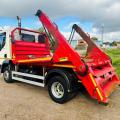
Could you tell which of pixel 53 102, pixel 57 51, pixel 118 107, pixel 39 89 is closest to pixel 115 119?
pixel 118 107

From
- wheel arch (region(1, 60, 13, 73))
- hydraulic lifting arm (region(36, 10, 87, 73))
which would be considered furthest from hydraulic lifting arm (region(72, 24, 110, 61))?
wheel arch (region(1, 60, 13, 73))

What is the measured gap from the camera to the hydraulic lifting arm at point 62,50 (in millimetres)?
6145

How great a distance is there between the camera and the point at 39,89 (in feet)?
28.1

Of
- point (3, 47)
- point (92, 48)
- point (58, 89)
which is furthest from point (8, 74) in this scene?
point (92, 48)

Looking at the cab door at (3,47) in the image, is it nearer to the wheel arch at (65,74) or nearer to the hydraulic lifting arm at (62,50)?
the hydraulic lifting arm at (62,50)

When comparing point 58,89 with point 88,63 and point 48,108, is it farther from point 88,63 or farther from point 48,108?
point 88,63

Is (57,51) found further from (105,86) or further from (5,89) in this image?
(5,89)

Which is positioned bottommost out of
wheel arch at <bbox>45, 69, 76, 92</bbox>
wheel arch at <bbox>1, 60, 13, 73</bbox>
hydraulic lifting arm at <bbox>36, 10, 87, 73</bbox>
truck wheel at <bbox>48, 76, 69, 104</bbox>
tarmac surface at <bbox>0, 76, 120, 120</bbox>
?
tarmac surface at <bbox>0, 76, 120, 120</bbox>

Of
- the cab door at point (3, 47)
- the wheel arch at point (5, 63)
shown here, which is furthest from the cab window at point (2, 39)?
the wheel arch at point (5, 63)

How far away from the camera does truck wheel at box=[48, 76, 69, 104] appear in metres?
6.56

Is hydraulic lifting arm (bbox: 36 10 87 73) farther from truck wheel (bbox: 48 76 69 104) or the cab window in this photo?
the cab window

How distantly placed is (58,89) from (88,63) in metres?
1.26

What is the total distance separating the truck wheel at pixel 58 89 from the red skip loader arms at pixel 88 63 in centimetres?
50

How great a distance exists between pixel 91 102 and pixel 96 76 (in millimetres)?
1095
